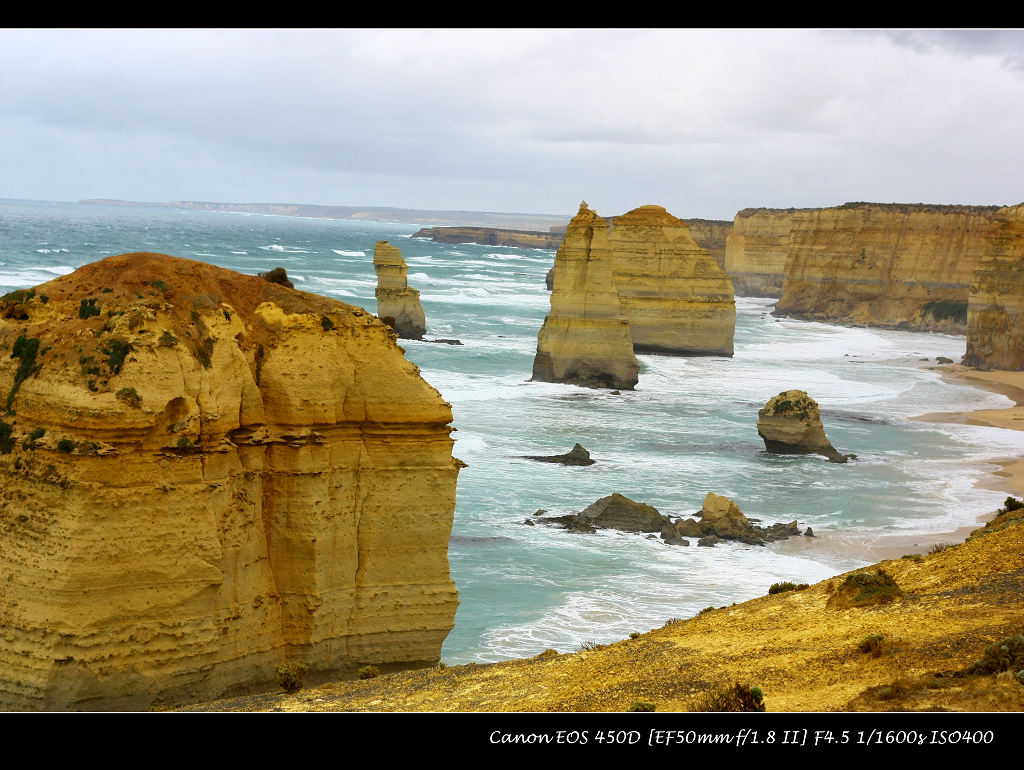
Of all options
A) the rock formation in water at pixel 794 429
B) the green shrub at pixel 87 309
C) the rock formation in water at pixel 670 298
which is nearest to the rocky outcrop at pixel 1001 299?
the rock formation in water at pixel 670 298

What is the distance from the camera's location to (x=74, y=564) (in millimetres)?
11500

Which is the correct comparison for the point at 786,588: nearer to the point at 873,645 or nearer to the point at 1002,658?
the point at 873,645

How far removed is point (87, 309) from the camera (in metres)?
12.6

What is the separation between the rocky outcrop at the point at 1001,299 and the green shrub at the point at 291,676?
2205 inches

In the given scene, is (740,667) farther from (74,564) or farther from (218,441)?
(74,564)

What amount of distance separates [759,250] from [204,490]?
109m

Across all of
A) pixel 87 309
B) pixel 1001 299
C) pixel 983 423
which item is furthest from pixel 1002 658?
pixel 1001 299

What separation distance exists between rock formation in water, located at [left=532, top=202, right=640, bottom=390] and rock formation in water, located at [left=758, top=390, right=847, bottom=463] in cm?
1368

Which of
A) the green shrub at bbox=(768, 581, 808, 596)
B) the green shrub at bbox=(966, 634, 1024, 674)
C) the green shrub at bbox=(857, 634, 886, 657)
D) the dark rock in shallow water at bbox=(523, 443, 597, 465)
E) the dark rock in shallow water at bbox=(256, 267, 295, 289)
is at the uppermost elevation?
the dark rock in shallow water at bbox=(256, 267, 295, 289)

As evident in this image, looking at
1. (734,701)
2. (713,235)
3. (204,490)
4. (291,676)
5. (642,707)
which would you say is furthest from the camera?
(713,235)

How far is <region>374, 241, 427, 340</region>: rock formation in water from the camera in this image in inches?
2283

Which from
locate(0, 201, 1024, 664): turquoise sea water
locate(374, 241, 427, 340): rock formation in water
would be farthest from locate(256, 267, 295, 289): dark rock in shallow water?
locate(374, 241, 427, 340): rock formation in water

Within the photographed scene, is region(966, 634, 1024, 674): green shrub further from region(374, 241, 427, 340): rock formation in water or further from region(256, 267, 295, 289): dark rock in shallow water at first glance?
region(374, 241, 427, 340): rock formation in water

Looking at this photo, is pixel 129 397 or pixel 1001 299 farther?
pixel 1001 299
